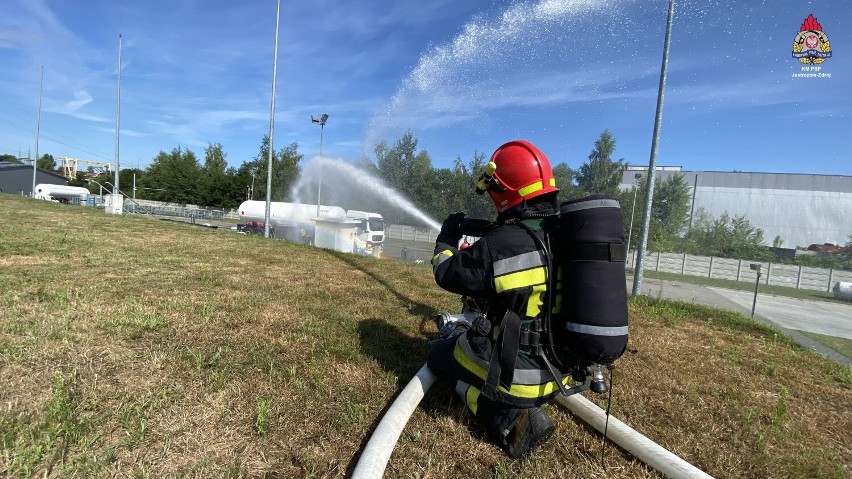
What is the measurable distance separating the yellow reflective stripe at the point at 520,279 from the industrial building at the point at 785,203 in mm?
59672

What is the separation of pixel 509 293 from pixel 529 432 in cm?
85

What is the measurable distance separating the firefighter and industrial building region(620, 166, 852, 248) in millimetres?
59392

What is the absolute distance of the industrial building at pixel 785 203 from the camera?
177ft

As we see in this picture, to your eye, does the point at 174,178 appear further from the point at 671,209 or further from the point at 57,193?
the point at 671,209

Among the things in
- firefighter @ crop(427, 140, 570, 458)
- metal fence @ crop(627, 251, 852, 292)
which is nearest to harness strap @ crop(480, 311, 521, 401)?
firefighter @ crop(427, 140, 570, 458)

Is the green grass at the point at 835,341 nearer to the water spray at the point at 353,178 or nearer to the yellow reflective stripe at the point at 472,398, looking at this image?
the yellow reflective stripe at the point at 472,398

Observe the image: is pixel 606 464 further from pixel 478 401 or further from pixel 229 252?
pixel 229 252

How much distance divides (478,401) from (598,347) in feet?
2.98

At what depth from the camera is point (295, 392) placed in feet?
9.47

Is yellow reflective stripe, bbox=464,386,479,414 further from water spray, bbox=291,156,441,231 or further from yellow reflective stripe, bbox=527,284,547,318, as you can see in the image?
water spray, bbox=291,156,441,231

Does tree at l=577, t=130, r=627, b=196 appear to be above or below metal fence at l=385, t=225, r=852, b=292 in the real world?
above

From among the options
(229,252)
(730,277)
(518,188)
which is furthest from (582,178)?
(518,188)

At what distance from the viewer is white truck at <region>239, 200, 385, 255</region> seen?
2250cm

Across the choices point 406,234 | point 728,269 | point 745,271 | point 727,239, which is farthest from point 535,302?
point 727,239
